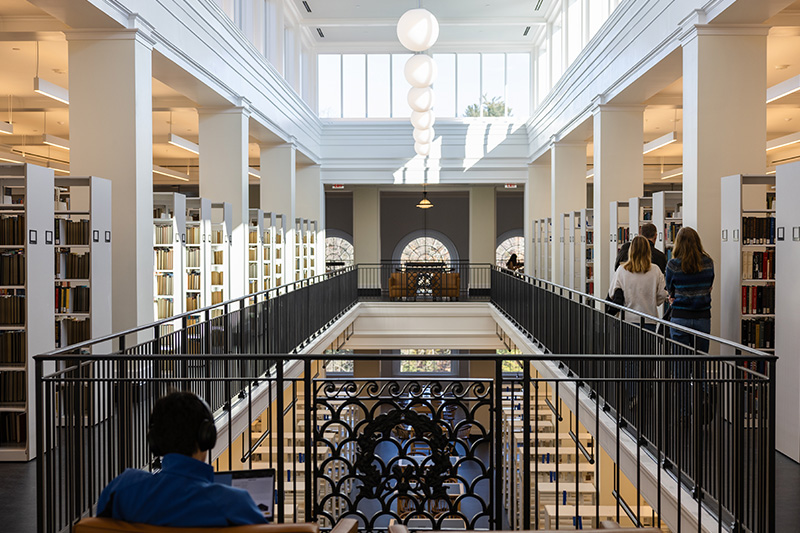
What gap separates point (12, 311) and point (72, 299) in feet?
2.27

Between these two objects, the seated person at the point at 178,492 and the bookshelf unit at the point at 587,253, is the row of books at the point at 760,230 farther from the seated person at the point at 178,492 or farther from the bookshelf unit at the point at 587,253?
the bookshelf unit at the point at 587,253

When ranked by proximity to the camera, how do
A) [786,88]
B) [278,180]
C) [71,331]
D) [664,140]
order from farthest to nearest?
[278,180]
[664,140]
[786,88]
[71,331]

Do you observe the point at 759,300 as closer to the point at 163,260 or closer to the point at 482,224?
the point at 163,260

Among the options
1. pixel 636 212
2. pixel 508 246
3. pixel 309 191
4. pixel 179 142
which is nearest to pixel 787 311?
pixel 636 212

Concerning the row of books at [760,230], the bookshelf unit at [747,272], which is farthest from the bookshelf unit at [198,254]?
the row of books at [760,230]

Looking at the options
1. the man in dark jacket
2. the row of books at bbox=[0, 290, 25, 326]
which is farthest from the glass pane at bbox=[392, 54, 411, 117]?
the row of books at bbox=[0, 290, 25, 326]

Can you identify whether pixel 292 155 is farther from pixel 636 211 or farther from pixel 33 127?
pixel 636 211

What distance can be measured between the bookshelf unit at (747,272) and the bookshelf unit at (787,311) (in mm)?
532

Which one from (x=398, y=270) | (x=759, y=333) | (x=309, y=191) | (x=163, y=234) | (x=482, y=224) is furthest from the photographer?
(x=482, y=224)

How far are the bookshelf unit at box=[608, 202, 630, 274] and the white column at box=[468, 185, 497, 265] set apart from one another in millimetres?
11455

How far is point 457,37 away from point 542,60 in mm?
2363

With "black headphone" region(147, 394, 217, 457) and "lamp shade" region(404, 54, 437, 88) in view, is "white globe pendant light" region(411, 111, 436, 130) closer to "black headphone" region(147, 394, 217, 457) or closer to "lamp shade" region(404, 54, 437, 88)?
"lamp shade" region(404, 54, 437, 88)

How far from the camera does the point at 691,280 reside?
5840mm

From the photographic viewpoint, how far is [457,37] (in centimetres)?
1884
